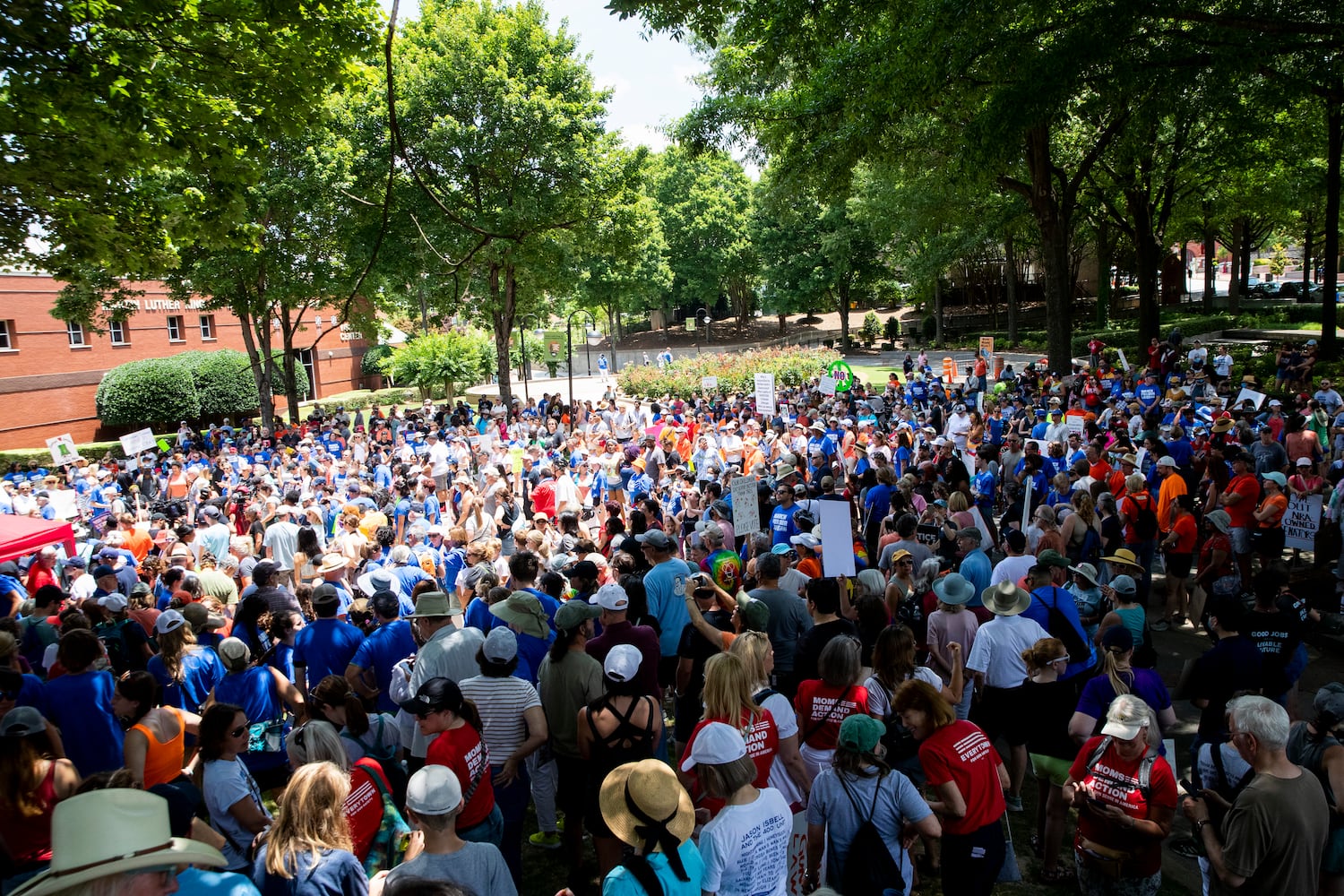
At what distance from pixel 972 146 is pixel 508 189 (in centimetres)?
1678

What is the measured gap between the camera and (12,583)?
8867mm

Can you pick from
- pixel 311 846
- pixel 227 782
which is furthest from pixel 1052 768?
pixel 227 782

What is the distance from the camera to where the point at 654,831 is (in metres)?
3.03

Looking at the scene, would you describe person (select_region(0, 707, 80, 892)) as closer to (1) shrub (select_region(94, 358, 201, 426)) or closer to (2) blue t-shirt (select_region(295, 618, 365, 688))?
(2) blue t-shirt (select_region(295, 618, 365, 688))

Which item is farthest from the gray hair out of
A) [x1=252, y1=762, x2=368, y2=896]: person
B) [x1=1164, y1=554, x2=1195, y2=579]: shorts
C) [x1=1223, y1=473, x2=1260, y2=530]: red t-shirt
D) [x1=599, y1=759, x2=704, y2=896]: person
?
[x1=1223, y1=473, x2=1260, y2=530]: red t-shirt

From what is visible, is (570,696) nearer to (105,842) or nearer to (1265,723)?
(105,842)

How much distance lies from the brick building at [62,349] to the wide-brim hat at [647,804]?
27184mm

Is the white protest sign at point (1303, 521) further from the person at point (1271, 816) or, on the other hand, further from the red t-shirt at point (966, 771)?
the red t-shirt at point (966, 771)

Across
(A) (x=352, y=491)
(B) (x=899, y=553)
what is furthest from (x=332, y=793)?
(A) (x=352, y=491)

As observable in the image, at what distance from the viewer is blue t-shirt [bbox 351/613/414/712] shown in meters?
5.71

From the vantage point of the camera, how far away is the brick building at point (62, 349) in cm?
3098

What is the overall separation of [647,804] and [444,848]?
0.89m

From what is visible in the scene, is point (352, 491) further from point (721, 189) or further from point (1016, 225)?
point (721, 189)

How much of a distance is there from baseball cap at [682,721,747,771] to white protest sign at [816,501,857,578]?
13.0 feet
